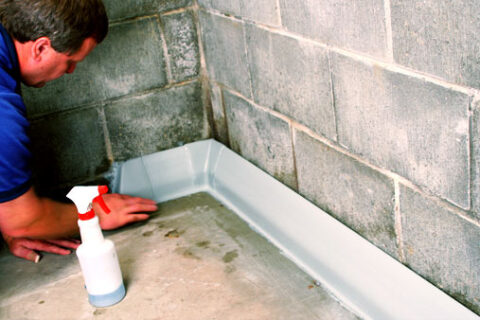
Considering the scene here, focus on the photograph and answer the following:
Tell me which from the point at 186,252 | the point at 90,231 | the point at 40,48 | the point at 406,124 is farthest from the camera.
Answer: the point at 186,252

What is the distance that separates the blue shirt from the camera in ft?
5.97

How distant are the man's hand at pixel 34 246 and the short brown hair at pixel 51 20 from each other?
0.69m

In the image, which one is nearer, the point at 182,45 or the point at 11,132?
the point at 11,132

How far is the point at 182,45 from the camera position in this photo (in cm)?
258

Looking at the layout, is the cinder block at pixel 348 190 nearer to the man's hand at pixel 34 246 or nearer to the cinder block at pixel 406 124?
the cinder block at pixel 406 124

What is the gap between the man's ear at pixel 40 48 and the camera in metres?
1.91

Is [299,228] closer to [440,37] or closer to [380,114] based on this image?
[380,114]

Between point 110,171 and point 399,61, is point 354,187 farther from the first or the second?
point 110,171

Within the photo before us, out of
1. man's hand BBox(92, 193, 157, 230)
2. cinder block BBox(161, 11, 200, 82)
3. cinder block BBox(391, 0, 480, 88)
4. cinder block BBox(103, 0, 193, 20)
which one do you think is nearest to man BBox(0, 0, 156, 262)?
man's hand BBox(92, 193, 157, 230)

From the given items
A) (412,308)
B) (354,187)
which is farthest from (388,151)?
(412,308)

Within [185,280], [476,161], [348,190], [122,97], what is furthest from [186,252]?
[476,161]

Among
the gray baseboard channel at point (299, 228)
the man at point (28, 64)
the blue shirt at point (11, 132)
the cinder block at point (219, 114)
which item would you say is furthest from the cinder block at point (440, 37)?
the cinder block at point (219, 114)

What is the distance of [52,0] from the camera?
1.85 m

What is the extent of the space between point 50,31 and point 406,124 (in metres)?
1.06
